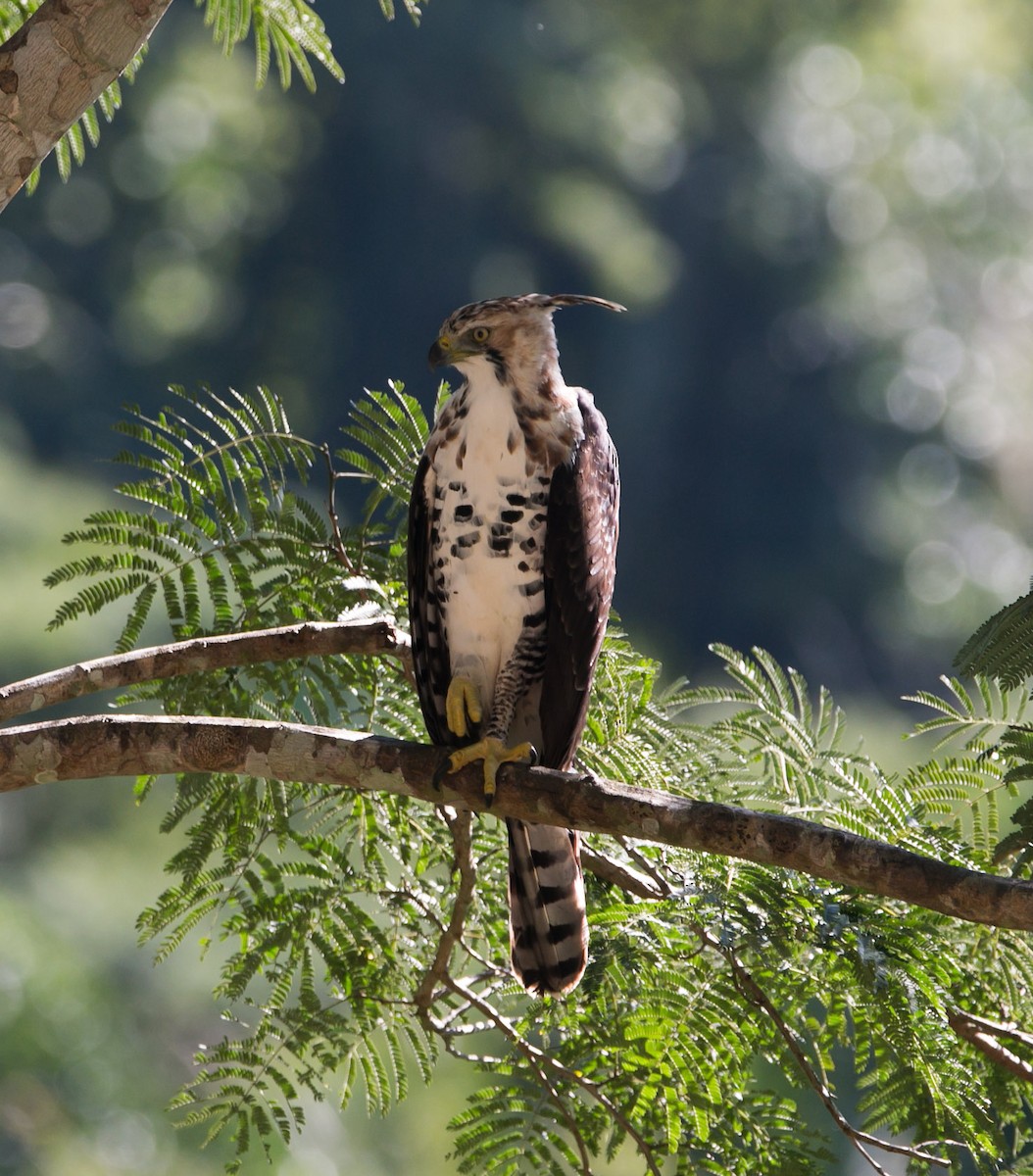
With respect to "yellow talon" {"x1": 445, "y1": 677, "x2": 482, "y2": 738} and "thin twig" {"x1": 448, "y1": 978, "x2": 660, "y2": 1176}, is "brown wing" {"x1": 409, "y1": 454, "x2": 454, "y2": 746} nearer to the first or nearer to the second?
"yellow talon" {"x1": 445, "y1": 677, "x2": 482, "y2": 738}

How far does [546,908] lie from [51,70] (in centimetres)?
176

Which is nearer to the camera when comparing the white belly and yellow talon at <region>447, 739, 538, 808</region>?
yellow talon at <region>447, 739, 538, 808</region>

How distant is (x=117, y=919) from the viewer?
12234 millimetres

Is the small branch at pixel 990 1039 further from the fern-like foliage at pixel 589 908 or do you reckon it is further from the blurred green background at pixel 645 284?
the blurred green background at pixel 645 284

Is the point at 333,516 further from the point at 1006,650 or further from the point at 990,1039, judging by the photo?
the point at 990,1039

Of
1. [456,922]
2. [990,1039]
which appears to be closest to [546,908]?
[456,922]

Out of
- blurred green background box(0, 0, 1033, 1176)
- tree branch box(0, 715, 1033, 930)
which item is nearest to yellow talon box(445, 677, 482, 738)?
tree branch box(0, 715, 1033, 930)

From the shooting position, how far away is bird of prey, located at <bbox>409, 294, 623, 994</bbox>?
114 inches

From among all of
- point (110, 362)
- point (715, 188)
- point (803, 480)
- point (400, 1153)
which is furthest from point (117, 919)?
point (715, 188)

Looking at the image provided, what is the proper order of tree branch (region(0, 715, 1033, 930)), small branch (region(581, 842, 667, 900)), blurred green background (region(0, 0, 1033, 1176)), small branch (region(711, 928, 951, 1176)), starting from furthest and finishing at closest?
Result: blurred green background (region(0, 0, 1033, 1176)), small branch (region(581, 842, 667, 900)), small branch (region(711, 928, 951, 1176)), tree branch (region(0, 715, 1033, 930))

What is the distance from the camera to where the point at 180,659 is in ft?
8.74

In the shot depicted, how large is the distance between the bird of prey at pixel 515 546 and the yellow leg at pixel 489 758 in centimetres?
5

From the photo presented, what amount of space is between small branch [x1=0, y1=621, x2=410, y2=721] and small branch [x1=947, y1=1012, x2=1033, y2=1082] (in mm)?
1377

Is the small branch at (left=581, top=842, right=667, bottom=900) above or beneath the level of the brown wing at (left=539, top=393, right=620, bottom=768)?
beneath
